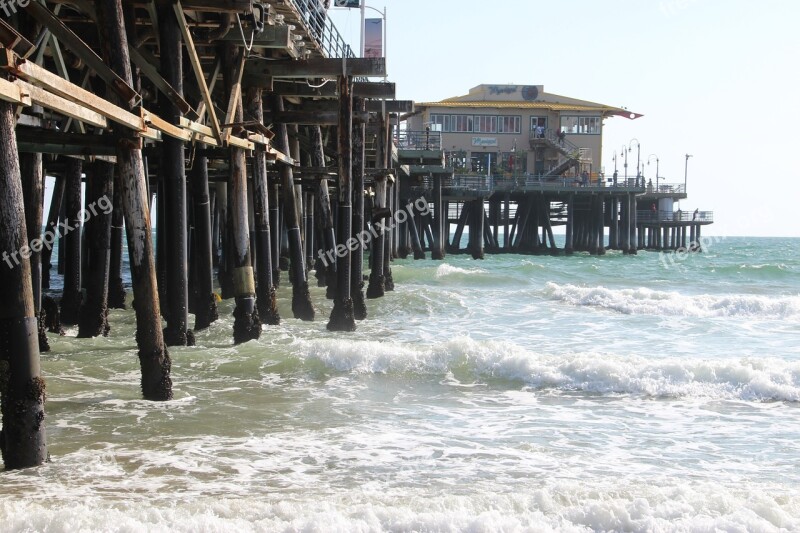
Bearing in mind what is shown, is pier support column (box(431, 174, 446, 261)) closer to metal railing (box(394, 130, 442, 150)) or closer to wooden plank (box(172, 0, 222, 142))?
metal railing (box(394, 130, 442, 150))

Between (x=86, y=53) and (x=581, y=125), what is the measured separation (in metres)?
47.7

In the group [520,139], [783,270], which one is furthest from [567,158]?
[783,270]

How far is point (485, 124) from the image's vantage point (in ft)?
174

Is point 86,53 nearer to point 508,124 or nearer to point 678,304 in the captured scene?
point 678,304

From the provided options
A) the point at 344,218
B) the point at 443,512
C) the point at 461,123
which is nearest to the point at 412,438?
the point at 443,512

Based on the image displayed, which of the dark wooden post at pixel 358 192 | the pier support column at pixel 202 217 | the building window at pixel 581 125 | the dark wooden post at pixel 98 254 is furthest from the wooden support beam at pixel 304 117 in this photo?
the building window at pixel 581 125

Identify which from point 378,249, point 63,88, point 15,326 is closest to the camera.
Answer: point 15,326

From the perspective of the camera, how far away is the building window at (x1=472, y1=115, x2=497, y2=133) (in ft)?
174

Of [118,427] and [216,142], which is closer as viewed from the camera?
[118,427]

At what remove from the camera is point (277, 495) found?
6.43m

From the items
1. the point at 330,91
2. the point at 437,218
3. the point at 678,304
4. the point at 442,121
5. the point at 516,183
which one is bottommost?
the point at 678,304

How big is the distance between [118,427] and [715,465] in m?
4.84

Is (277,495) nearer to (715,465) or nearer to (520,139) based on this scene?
(715,465)

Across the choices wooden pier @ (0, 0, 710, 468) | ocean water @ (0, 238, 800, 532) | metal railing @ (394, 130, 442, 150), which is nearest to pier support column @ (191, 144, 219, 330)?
wooden pier @ (0, 0, 710, 468)
